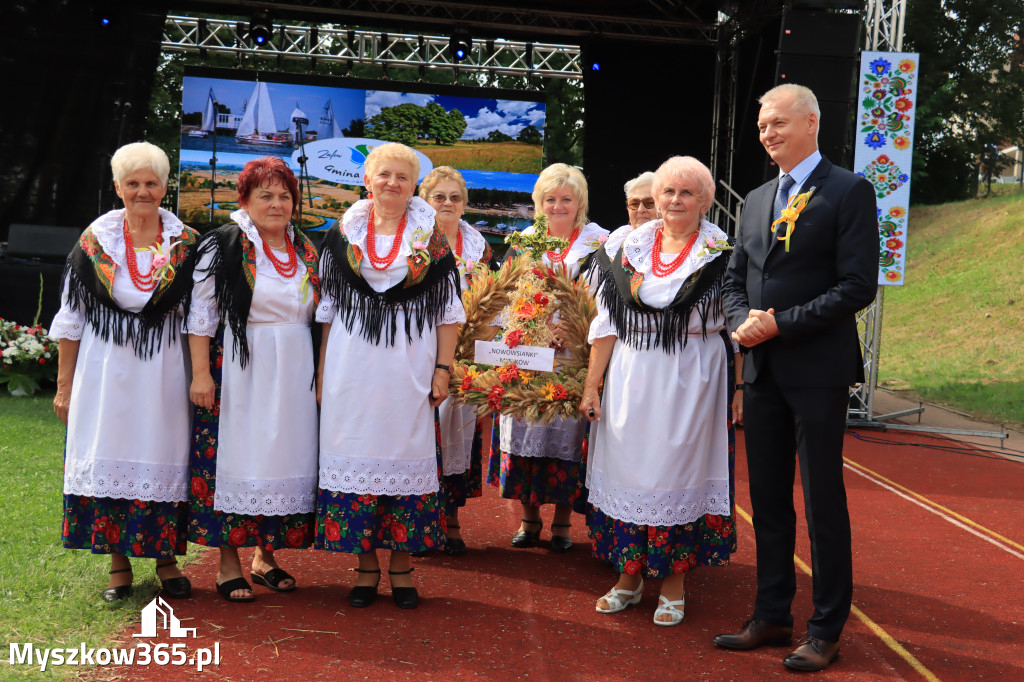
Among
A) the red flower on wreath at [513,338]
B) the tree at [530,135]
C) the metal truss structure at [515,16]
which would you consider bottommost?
the red flower on wreath at [513,338]

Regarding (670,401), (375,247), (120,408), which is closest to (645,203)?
(670,401)

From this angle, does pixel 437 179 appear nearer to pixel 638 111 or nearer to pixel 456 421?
pixel 456 421

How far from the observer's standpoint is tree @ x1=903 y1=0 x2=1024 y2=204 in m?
24.3

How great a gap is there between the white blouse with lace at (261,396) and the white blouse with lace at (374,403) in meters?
0.12

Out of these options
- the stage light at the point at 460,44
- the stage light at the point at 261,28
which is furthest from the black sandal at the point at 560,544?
the stage light at the point at 261,28

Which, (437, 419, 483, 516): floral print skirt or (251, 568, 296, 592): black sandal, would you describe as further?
(437, 419, 483, 516): floral print skirt

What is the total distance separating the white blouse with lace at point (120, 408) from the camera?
3.33 meters

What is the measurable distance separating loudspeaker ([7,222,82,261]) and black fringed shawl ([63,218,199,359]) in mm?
6621

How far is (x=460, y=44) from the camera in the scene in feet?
32.3

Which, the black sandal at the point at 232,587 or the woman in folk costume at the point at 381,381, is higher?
the woman in folk costume at the point at 381,381

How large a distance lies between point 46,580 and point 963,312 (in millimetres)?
17114

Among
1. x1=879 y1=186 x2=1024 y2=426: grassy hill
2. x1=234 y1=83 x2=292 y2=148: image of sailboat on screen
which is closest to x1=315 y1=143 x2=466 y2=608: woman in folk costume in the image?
x1=234 y1=83 x2=292 y2=148: image of sailboat on screen

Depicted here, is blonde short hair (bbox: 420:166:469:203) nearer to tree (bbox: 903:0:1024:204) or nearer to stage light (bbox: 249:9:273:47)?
stage light (bbox: 249:9:273:47)

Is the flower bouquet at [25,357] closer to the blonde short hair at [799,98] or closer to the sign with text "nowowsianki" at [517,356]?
the sign with text "nowowsianki" at [517,356]
